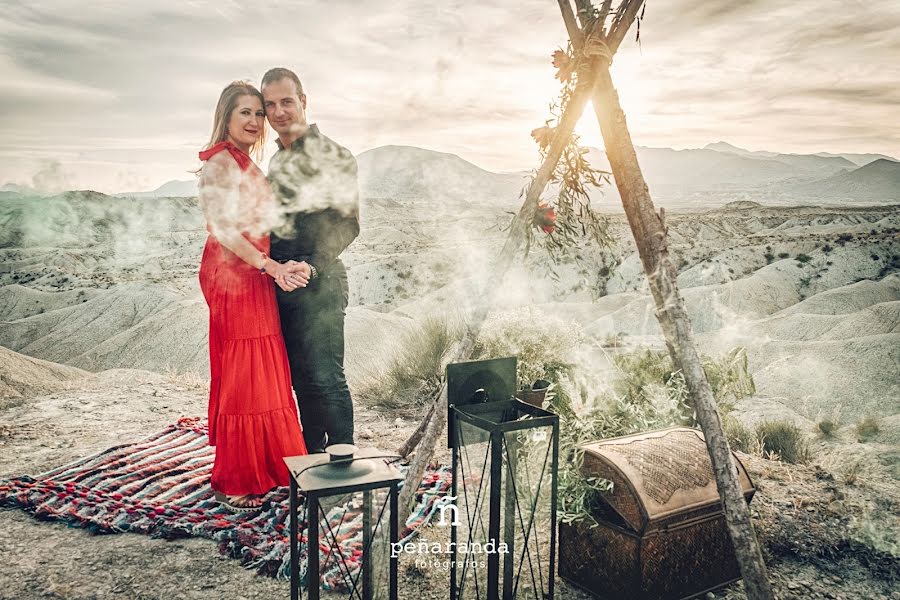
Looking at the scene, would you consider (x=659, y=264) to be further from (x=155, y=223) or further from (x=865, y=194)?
(x=865, y=194)

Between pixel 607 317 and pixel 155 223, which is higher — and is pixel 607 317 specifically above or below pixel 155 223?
below

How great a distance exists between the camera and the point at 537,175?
3.41 m

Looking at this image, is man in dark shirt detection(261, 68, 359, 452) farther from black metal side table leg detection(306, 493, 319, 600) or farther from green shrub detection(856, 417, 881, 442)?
green shrub detection(856, 417, 881, 442)

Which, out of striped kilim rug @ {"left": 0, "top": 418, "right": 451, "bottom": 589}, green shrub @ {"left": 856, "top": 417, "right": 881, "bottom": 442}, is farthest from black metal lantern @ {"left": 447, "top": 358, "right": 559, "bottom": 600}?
green shrub @ {"left": 856, "top": 417, "right": 881, "bottom": 442}

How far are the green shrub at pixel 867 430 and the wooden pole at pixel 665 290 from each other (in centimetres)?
409

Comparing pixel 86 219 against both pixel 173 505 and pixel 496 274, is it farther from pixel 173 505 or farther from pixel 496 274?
pixel 496 274

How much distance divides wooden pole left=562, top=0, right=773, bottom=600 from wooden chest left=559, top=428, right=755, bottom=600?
6.3 inches

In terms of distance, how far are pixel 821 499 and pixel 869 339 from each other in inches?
238

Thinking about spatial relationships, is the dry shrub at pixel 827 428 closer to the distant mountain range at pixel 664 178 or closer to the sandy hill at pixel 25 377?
the sandy hill at pixel 25 377

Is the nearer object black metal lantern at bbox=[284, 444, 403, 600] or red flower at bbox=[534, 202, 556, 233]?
black metal lantern at bbox=[284, 444, 403, 600]

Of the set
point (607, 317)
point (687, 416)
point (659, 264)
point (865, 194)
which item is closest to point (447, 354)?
point (687, 416)

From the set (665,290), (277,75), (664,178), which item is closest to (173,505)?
(277,75)

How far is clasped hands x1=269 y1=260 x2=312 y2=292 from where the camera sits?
3.40 meters

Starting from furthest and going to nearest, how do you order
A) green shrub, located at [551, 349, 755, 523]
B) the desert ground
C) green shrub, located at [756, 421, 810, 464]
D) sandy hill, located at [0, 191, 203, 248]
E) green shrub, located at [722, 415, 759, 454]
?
sandy hill, located at [0, 191, 203, 248] < green shrub, located at [722, 415, 759, 454] < green shrub, located at [756, 421, 810, 464] < green shrub, located at [551, 349, 755, 523] < the desert ground
